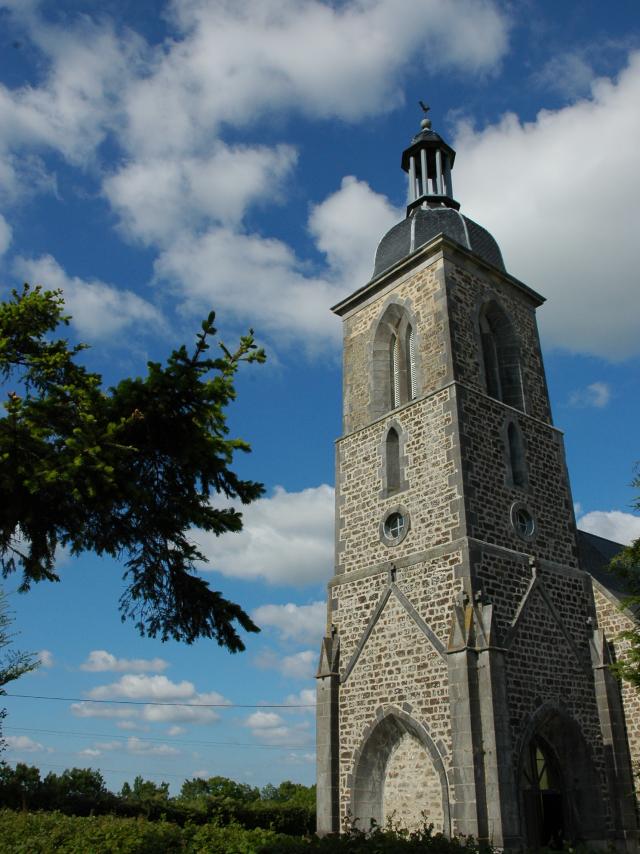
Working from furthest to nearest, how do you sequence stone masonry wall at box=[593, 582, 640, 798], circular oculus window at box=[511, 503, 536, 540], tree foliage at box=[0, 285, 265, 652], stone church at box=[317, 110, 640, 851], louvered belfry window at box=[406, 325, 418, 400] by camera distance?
louvered belfry window at box=[406, 325, 418, 400] → circular oculus window at box=[511, 503, 536, 540] → stone masonry wall at box=[593, 582, 640, 798] → stone church at box=[317, 110, 640, 851] → tree foliage at box=[0, 285, 265, 652]

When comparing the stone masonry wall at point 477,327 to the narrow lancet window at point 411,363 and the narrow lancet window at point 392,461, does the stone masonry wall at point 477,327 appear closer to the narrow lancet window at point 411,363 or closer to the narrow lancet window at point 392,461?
the narrow lancet window at point 411,363

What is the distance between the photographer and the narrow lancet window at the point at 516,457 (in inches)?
700

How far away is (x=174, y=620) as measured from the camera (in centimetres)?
835

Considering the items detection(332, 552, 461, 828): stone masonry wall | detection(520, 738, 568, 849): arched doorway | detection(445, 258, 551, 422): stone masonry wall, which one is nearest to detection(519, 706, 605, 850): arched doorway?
detection(520, 738, 568, 849): arched doorway

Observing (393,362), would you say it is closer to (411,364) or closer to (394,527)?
(411,364)

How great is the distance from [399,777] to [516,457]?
767 centimetres

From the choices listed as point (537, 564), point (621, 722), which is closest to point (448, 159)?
point (537, 564)

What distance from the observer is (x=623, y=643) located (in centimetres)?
1638

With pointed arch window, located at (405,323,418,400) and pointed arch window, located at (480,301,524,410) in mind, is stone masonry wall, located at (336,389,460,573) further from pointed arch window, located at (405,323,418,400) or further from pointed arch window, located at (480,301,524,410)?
pointed arch window, located at (480,301,524,410)

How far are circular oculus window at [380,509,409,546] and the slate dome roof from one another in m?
7.19

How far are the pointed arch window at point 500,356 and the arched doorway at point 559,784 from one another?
7.78m

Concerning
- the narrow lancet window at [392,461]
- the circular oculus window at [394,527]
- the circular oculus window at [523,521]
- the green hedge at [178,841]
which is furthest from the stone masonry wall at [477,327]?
the green hedge at [178,841]

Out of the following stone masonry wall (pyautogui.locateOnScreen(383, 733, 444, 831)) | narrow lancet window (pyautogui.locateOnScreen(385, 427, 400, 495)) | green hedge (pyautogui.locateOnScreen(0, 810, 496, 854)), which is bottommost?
green hedge (pyautogui.locateOnScreen(0, 810, 496, 854))

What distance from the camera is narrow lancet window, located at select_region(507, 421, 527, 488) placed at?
17.8 metres
